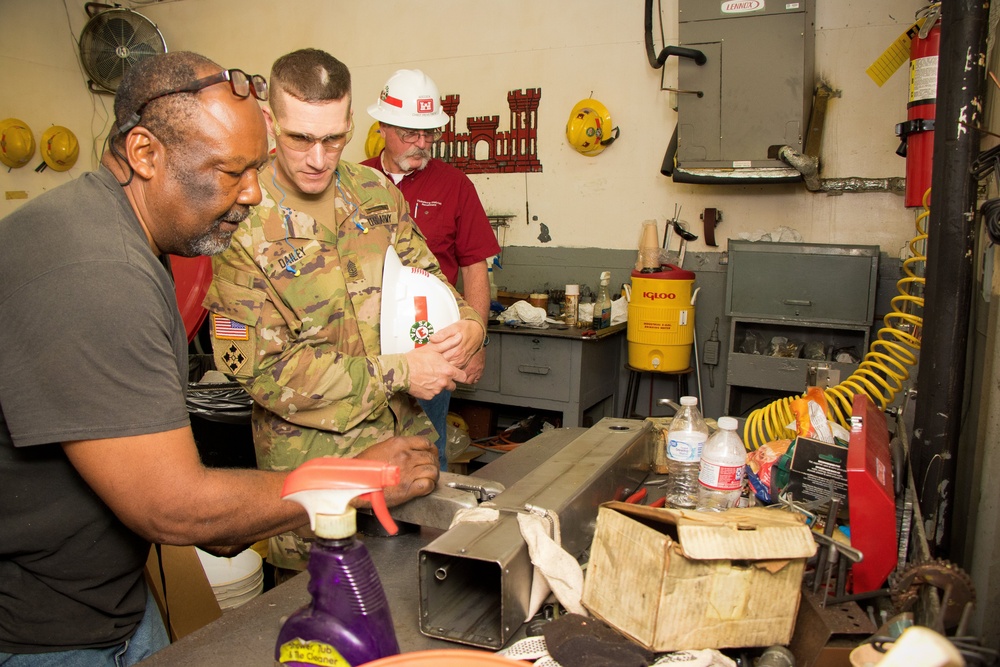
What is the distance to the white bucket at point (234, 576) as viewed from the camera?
2.45 meters

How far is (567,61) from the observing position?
441 cm

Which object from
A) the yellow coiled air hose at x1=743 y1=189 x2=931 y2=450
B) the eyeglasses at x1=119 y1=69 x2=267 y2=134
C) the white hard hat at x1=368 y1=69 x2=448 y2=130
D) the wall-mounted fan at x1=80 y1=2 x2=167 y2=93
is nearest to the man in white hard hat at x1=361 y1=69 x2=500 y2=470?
the white hard hat at x1=368 y1=69 x2=448 y2=130

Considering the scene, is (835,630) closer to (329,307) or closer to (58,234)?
(58,234)

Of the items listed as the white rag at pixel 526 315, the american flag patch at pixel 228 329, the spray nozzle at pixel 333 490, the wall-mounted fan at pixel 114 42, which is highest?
the wall-mounted fan at pixel 114 42

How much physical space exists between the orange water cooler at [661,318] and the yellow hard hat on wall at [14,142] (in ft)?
12.9

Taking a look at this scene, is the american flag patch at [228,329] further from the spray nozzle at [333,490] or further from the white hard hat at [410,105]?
the white hard hat at [410,105]

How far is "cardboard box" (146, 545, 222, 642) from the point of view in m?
1.94

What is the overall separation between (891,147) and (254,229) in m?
3.33

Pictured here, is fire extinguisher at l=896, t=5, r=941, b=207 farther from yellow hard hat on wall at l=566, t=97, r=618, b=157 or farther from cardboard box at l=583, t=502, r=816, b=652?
yellow hard hat on wall at l=566, t=97, r=618, b=157

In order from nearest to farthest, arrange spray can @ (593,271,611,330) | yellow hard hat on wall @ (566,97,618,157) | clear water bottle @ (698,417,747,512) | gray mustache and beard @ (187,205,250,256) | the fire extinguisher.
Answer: gray mustache and beard @ (187,205,250,256), clear water bottle @ (698,417,747,512), the fire extinguisher, spray can @ (593,271,611,330), yellow hard hat on wall @ (566,97,618,157)

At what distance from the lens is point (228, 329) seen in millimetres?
1664

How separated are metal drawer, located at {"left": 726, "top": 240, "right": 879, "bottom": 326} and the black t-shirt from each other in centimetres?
310

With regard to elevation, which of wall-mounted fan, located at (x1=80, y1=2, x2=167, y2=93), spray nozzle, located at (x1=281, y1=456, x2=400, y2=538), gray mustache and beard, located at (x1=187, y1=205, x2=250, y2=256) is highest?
wall-mounted fan, located at (x1=80, y1=2, x2=167, y2=93)

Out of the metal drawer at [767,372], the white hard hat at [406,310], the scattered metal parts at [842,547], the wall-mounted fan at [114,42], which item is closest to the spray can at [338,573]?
the scattered metal parts at [842,547]
